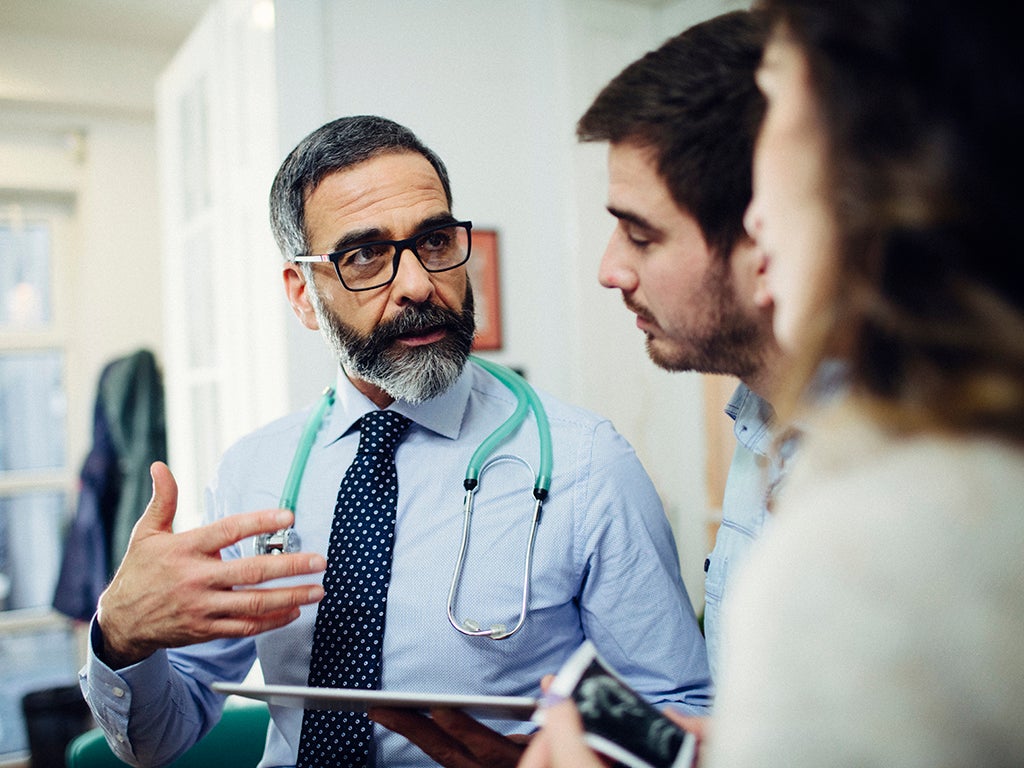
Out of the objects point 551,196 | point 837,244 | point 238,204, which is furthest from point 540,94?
point 837,244

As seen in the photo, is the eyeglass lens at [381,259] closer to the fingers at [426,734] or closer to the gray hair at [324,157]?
the gray hair at [324,157]

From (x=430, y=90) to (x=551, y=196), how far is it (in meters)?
0.50

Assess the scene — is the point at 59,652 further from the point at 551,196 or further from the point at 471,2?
the point at 471,2

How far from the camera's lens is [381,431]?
52.4 inches

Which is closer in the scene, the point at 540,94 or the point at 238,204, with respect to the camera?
the point at 238,204

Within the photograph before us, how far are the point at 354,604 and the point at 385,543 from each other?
100mm

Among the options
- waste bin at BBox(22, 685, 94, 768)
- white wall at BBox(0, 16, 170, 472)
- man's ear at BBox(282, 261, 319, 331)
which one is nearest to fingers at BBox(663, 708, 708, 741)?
man's ear at BBox(282, 261, 319, 331)

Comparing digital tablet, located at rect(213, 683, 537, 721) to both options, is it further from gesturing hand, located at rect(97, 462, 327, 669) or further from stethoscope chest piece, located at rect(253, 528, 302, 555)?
stethoscope chest piece, located at rect(253, 528, 302, 555)

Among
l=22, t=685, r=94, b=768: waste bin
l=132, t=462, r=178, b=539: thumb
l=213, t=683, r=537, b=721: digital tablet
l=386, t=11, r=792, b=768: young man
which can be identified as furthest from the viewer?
l=22, t=685, r=94, b=768: waste bin

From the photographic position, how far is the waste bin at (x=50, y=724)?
9.85 feet

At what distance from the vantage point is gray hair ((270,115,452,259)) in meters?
1.35

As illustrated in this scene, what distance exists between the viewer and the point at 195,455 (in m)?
2.81

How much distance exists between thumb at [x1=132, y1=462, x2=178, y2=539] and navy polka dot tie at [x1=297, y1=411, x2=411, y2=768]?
25cm

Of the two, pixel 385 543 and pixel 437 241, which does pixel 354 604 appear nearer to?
pixel 385 543
